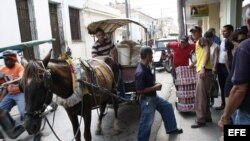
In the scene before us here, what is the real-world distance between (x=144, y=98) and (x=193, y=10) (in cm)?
1448

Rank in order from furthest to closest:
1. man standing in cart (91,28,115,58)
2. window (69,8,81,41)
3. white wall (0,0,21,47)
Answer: window (69,8,81,41) < white wall (0,0,21,47) < man standing in cart (91,28,115,58)

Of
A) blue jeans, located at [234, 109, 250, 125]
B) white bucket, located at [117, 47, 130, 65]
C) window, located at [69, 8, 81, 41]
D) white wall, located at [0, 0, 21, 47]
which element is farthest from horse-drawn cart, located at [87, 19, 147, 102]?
window, located at [69, 8, 81, 41]

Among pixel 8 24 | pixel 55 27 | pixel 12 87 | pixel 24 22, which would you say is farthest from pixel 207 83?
pixel 55 27

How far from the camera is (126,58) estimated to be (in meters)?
6.95

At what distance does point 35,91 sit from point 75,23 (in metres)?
17.9

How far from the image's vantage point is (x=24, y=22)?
1378 centimetres

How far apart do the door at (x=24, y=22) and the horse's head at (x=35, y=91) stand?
10371mm

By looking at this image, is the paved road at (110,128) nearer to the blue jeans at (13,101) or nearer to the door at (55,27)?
the blue jeans at (13,101)

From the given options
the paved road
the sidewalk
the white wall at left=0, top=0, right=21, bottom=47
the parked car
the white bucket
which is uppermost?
the white wall at left=0, top=0, right=21, bottom=47

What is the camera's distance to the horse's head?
3232 millimetres

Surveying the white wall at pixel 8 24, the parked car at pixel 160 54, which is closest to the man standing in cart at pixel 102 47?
the white wall at pixel 8 24

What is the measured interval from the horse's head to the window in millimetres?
16907

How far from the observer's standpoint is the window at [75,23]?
19.8 metres

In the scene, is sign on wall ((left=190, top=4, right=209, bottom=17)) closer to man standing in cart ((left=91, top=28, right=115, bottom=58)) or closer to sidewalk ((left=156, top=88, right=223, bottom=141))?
man standing in cart ((left=91, top=28, right=115, bottom=58))
